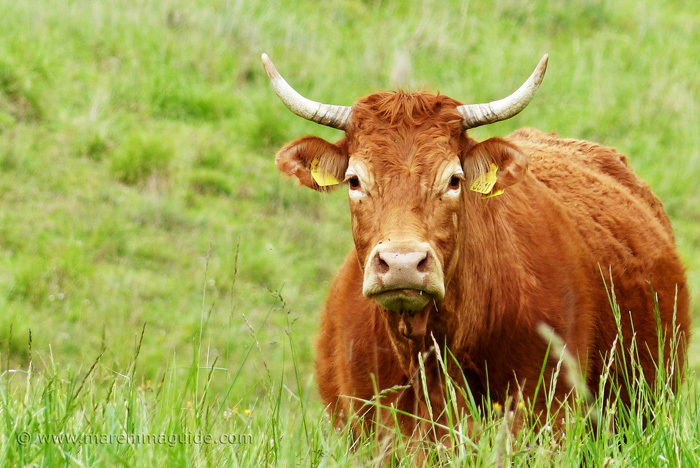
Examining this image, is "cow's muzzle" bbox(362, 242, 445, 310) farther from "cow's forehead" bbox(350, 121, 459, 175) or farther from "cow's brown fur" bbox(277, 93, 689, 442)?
"cow's forehead" bbox(350, 121, 459, 175)

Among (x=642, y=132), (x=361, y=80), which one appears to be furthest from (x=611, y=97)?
(x=361, y=80)

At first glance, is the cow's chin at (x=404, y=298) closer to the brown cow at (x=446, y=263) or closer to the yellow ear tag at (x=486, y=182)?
the brown cow at (x=446, y=263)

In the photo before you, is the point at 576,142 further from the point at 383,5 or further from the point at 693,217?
the point at 383,5

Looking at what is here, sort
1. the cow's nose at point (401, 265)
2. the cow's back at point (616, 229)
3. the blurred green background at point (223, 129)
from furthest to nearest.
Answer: the blurred green background at point (223, 129)
the cow's back at point (616, 229)
the cow's nose at point (401, 265)

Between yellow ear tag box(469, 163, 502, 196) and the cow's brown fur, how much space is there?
0.09ft

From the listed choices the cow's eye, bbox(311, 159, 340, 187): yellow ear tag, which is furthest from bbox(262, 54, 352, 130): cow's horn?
the cow's eye

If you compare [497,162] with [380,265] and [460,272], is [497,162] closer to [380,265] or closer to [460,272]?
[460,272]

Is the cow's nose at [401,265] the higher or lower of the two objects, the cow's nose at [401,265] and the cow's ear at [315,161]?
the lower

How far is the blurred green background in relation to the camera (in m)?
7.65

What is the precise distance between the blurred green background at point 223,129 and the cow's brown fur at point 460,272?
1.73 metres

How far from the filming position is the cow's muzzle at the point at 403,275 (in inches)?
139

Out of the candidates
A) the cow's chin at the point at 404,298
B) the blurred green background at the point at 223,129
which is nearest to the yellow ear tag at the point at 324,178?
the cow's chin at the point at 404,298

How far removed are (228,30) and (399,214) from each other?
26.4ft

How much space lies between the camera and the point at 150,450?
8.71 feet
